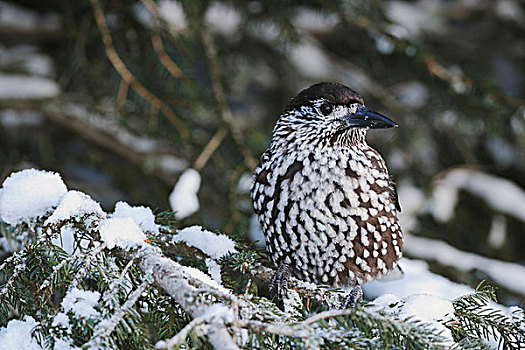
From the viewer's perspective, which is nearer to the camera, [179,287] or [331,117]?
[179,287]

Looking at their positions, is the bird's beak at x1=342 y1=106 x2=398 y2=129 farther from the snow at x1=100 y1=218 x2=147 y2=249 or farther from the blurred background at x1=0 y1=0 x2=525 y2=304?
the snow at x1=100 y1=218 x2=147 y2=249

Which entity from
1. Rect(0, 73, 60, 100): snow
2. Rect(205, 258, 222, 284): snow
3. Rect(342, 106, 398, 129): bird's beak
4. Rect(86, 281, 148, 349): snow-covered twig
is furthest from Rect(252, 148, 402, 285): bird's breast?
Rect(0, 73, 60, 100): snow

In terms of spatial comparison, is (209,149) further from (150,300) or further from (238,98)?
(238,98)

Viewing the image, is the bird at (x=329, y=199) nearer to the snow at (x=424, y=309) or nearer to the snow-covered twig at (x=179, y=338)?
the snow at (x=424, y=309)

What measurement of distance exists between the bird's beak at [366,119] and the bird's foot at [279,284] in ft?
2.05

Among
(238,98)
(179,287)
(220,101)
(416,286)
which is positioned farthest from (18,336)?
(238,98)

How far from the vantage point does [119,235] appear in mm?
1438

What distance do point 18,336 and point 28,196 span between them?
1.27ft

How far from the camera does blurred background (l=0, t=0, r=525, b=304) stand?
2943mm

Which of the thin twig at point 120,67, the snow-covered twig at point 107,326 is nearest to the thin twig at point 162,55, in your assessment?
the thin twig at point 120,67

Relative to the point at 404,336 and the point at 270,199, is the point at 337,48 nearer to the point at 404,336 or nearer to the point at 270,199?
the point at 270,199

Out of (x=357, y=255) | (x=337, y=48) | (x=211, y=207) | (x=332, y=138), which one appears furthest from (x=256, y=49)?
(x=357, y=255)

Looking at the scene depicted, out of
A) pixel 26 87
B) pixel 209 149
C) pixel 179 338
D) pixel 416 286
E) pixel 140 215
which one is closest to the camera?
→ pixel 179 338

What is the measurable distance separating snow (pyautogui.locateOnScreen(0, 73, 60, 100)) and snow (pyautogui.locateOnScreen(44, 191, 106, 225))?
2.12 metres
